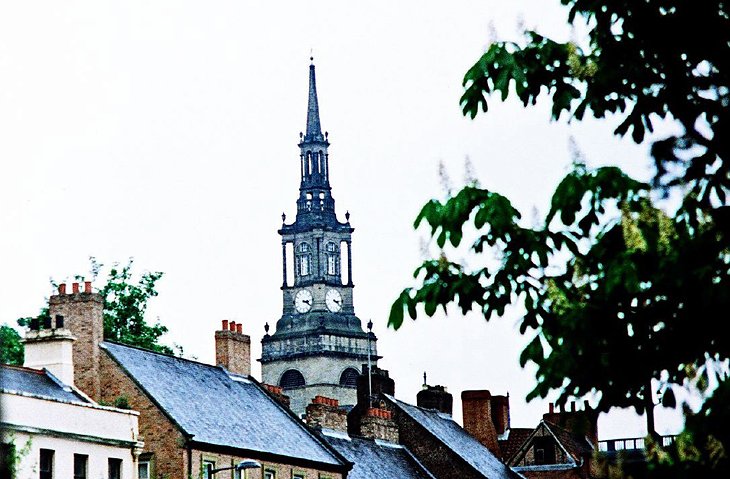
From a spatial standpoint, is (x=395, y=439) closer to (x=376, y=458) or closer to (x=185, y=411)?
(x=376, y=458)

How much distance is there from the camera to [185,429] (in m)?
57.7

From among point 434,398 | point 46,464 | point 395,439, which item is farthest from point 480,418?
point 46,464

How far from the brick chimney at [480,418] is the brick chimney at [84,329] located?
37358 millimetres

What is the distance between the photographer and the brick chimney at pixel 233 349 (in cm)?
6962

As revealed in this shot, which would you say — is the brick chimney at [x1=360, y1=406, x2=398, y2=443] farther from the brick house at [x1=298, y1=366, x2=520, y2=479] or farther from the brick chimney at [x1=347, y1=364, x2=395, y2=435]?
the brick chimney at [x1=347, y1=364, x2=395, y2=435]

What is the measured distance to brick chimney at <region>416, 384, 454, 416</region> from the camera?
94125 millimetres

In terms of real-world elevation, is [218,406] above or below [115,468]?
above

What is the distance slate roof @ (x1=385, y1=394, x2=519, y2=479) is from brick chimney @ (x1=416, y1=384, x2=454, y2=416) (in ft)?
6.52

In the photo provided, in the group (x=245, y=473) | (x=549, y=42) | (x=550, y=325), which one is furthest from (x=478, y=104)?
(x=245, y=473)

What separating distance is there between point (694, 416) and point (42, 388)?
Answer: 143 feet

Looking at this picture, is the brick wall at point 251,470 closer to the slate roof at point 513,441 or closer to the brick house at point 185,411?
the brick house at point 185,411

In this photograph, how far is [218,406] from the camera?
6266 cm

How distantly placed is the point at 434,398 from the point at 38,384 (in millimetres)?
42021

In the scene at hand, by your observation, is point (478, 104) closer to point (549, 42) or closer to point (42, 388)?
point (549, 42)
